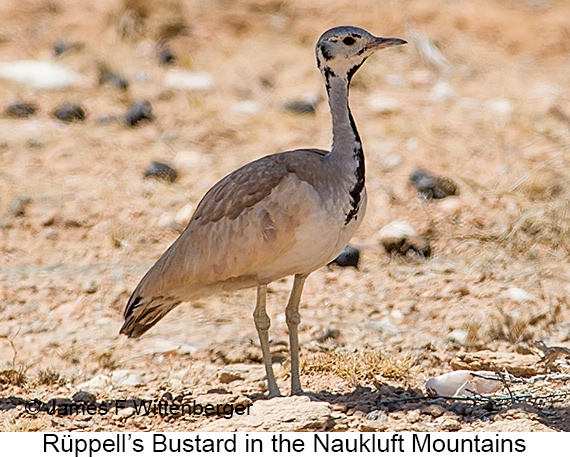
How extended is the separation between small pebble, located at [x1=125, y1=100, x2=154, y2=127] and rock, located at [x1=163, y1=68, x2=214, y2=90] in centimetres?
68

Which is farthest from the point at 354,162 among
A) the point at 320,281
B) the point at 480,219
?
the point at 480,219

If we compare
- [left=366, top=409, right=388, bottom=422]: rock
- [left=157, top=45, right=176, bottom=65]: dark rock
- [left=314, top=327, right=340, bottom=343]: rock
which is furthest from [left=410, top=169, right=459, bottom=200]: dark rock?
[left=157, top=45, right=176, bottom=65]: dark rock

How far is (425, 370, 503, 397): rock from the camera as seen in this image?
15.3 ft

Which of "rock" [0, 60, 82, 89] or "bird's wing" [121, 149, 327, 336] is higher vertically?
"rock" [0, 60, 82, 89]

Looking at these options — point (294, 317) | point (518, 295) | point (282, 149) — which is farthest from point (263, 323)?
point (282, 149)

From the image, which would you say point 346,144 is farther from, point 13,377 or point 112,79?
point 112,79

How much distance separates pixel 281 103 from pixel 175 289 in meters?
4.56

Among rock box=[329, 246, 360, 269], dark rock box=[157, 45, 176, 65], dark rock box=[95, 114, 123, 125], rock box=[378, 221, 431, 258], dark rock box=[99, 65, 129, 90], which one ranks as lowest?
rock box=[329, 246, 360, 269]

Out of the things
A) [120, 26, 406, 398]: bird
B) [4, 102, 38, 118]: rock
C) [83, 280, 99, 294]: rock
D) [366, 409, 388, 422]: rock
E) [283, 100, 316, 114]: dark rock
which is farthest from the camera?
[283, 100, 316, 114]: dark rock

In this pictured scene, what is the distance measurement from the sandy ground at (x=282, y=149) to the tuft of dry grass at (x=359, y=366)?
0.01m

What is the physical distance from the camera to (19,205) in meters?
6.93

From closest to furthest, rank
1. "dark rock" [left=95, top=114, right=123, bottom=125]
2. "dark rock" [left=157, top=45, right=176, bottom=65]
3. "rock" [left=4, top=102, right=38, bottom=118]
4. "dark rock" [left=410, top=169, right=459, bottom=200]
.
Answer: "dark rock" [left=410, top=169, right=459, bottom=200], "dark rock" [left=95, top=114, right=123, bottom=125], "rock" [left=4, top=102, right=38, bottom=118], "dark rock" [left=157, top=45, right=176, bottom=65]

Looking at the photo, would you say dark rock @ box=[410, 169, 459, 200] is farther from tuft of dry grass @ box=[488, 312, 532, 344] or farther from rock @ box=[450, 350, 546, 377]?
rock @ box=[450, 350, 546, 377]

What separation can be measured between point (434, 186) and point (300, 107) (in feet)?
6.46
